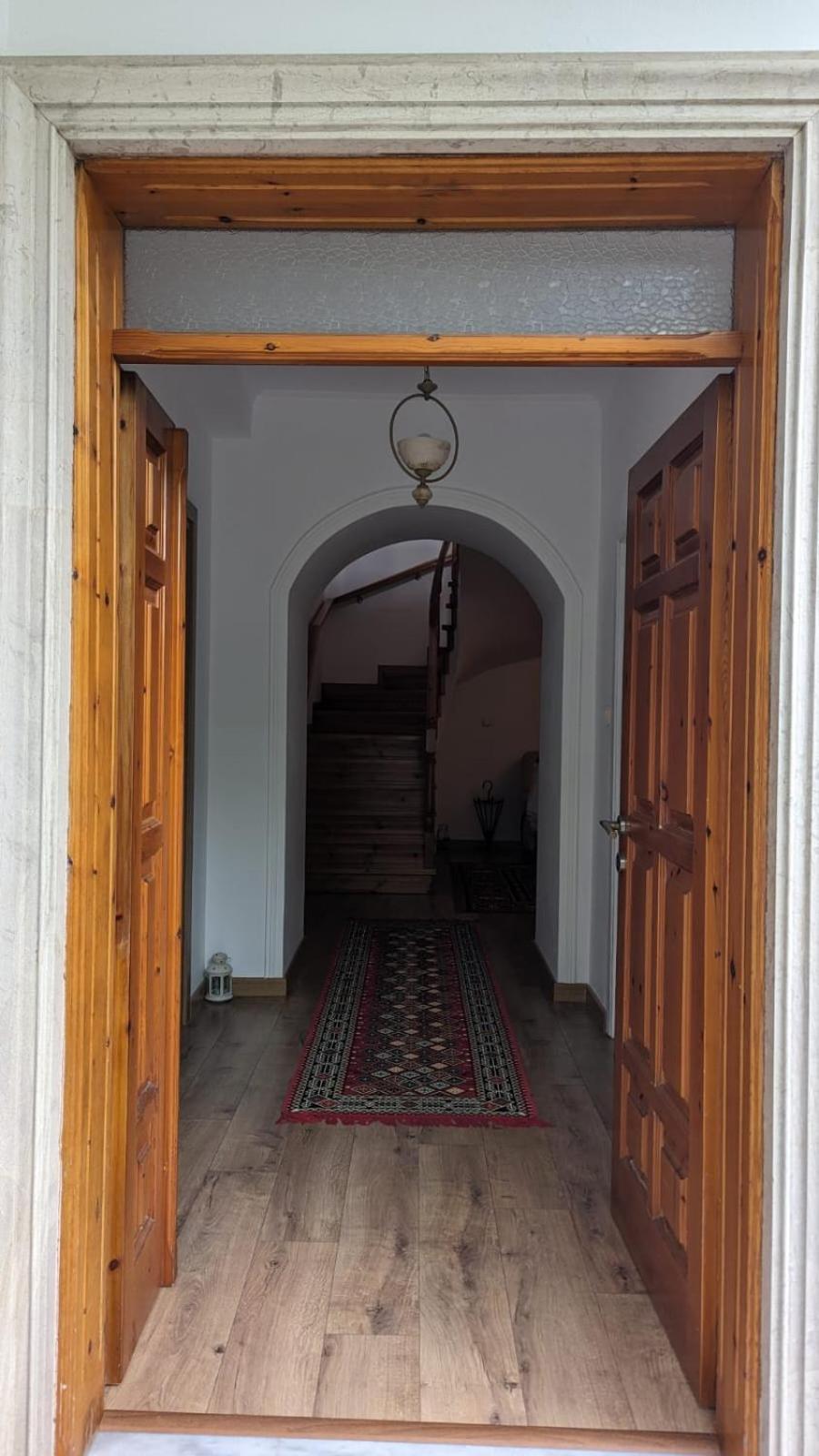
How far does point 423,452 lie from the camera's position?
4.18 meters

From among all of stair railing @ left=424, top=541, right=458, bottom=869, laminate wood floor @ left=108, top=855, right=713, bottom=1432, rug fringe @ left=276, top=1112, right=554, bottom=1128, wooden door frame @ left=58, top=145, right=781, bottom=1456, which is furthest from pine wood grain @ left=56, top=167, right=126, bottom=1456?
stair railing @ left=424, top=541, right=458, bottom=869

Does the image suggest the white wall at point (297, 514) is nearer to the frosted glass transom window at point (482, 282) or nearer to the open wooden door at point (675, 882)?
the open wooden door at point (675, 882)

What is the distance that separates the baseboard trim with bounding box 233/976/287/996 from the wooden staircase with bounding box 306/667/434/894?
10.0 ft

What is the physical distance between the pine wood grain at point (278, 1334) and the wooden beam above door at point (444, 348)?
6.92 feet

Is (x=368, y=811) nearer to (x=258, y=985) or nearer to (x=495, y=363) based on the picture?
(x=258, y=985)

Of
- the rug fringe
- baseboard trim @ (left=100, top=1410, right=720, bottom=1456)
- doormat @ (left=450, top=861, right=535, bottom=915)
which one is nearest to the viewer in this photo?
baseboard trim @ (left=100, top=1410, right=720, bottom=1456)

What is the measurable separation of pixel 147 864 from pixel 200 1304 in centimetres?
111

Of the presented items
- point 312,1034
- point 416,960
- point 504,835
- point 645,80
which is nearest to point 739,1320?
point 645,80

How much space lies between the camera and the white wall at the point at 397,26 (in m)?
1.72

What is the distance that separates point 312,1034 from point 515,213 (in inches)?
145

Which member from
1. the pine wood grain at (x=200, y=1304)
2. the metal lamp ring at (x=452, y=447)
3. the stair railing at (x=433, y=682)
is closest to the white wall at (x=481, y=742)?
the stair railing at (x=433, y=682)

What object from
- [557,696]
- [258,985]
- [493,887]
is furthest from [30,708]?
[493,887]

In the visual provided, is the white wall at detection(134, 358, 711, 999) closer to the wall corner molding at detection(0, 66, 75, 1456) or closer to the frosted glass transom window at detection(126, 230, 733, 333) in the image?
the frosted glass transom window at detection(126, 230, 733, 333)

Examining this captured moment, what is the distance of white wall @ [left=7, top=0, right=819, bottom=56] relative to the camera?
1.72 metres
